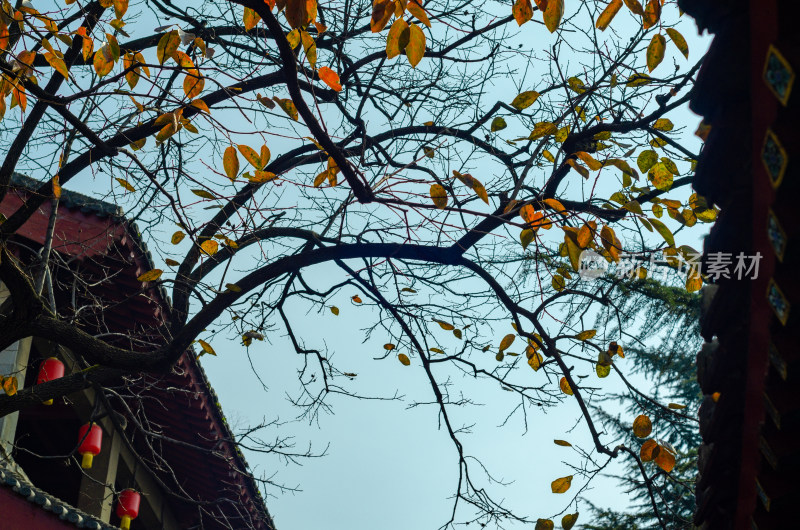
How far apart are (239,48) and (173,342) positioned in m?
2.69

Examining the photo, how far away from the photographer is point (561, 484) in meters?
3.33

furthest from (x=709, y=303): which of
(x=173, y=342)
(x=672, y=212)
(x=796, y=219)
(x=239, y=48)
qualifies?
(x=239, y=48)

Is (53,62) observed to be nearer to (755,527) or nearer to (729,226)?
(729,226)

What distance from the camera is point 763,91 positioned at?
1.38 meters

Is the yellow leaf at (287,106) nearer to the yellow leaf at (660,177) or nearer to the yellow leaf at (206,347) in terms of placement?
the yellow leaf at (206,347)

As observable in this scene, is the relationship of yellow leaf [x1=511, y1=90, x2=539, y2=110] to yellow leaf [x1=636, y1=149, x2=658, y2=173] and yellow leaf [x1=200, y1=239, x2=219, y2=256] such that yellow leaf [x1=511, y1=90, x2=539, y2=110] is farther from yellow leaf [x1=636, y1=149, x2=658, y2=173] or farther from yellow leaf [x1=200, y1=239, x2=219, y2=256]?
yellow leaf [x1=200, y1=239, x2=219, y2=256]

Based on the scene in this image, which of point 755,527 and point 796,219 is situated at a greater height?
point 796,219

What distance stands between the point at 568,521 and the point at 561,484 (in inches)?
6.2

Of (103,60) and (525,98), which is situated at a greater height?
(103,60)

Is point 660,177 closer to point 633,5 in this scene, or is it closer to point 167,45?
point 633,5

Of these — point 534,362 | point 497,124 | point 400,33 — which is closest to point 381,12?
point 400,33

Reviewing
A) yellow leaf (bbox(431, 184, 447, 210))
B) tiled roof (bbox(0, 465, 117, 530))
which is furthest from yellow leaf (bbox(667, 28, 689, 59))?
tiled roof (bbox(0, 465, 117, 530))

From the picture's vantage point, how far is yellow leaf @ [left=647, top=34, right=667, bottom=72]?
11.8 feet

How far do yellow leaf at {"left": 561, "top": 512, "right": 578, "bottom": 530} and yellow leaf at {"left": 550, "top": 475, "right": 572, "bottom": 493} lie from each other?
0.13 meters
